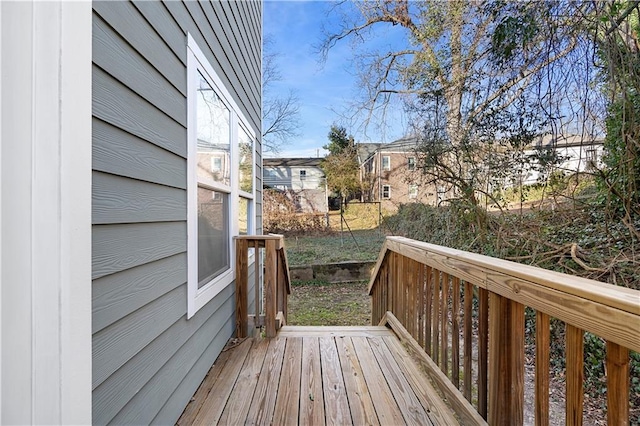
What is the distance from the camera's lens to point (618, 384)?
2.60ft

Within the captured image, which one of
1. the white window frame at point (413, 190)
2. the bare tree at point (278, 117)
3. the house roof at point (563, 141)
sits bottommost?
the white window frame at point (413, 190)

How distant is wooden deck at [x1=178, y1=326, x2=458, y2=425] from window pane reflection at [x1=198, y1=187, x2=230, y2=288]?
649 mm

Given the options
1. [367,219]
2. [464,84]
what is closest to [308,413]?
[464,84]

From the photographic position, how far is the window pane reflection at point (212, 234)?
2.04 metres

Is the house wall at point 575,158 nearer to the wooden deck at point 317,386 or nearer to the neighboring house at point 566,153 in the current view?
the neighboring house at point 566,153

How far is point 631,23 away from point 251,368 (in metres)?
4.68

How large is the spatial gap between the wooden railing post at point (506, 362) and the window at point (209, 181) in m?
1.49

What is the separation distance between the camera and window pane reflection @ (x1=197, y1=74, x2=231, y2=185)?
2.05 meters

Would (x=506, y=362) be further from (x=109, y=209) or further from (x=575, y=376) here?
(x=109, y=209)

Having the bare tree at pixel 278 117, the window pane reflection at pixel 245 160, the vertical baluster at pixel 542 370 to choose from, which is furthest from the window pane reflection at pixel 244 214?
the bare tree at pixel 278 117

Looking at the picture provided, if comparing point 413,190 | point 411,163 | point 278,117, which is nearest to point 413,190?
point 413,190

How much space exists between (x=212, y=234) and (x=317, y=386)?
1.23 metres

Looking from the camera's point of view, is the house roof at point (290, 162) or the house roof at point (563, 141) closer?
the house roof at point (563, 141)

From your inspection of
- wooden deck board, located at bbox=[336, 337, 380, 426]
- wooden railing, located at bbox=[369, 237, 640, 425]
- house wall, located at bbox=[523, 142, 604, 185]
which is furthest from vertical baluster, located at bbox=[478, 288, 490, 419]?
house wall, located at bbox=[523, 142, 604, 185]
